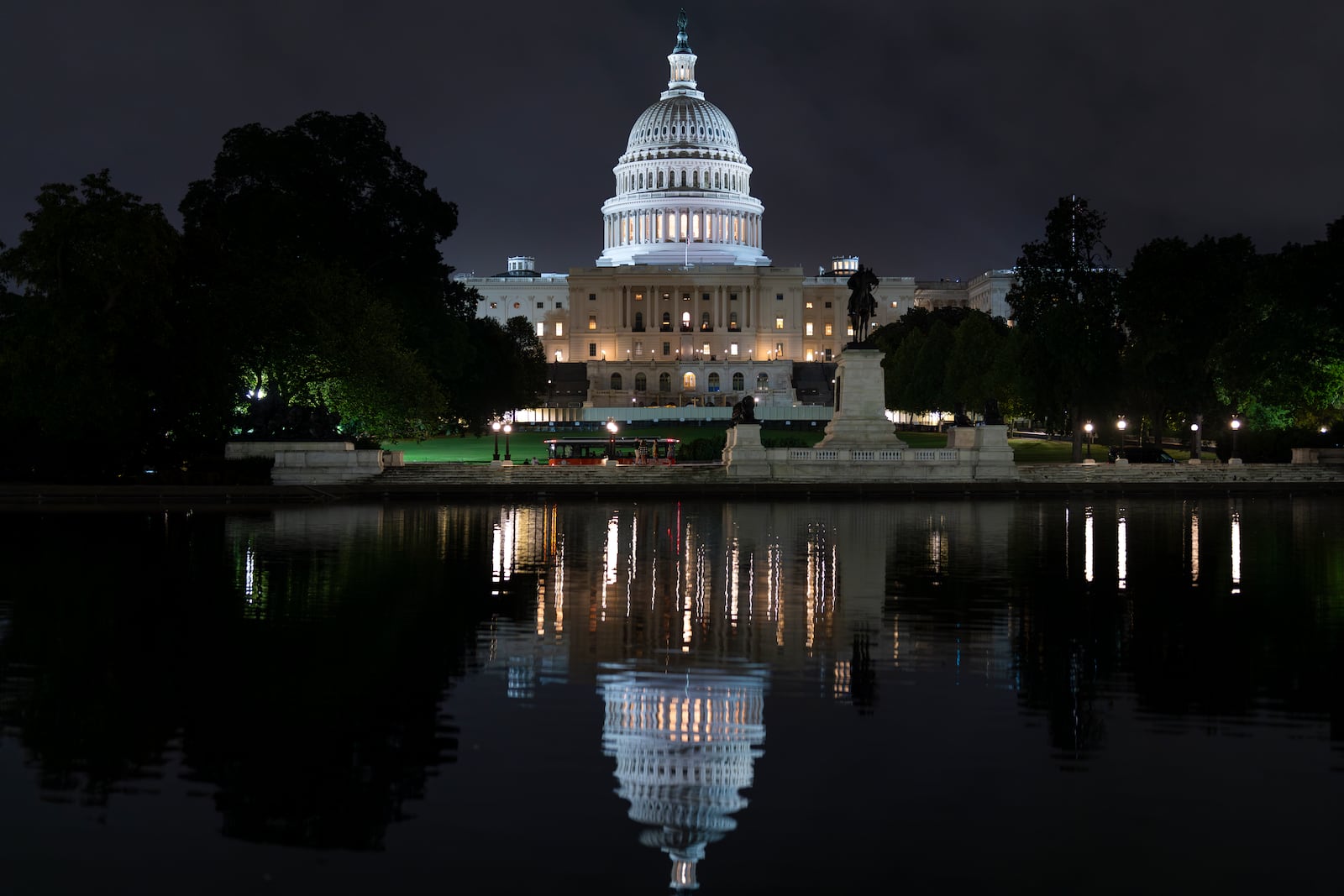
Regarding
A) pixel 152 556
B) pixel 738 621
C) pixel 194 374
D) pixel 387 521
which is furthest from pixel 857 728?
pixel 194 374

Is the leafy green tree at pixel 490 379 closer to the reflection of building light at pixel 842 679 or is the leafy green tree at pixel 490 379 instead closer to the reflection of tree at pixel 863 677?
the reflection of tree at pixel 863 677

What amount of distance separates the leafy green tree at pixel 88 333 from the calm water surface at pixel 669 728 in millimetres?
21416

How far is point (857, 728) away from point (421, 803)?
13.2 ft

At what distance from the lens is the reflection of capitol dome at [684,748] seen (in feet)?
32.7

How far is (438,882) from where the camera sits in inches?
351

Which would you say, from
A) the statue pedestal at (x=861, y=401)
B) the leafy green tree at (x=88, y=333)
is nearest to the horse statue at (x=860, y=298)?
the statue pedestal at (x=861, y=401)

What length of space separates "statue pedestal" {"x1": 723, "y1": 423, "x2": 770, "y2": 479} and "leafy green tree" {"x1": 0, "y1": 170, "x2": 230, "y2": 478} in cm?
1818

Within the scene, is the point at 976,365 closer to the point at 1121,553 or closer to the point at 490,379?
the point at 490,379

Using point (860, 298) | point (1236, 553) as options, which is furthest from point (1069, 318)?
point (1236, 553)

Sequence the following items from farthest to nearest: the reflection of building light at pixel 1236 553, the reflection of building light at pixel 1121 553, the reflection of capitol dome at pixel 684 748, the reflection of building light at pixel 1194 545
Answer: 1. the reflection of building light at pixel 1194 545
2. the reflection of building light at pixel 1121 553
3. the reflection of building light at pixel 1236 553
4. the reflection of capitol dome at pixel 684 748

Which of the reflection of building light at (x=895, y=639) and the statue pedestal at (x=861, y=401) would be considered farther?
the statue pedestal at (x=861, y=401)

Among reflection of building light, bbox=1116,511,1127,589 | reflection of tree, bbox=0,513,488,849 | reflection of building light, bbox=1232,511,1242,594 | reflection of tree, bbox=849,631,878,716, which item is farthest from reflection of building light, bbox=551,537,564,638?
reflection of building light, bbox=1232,511,1242,594

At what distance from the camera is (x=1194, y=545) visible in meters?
29.7

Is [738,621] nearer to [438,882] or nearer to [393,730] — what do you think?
[393,730]
